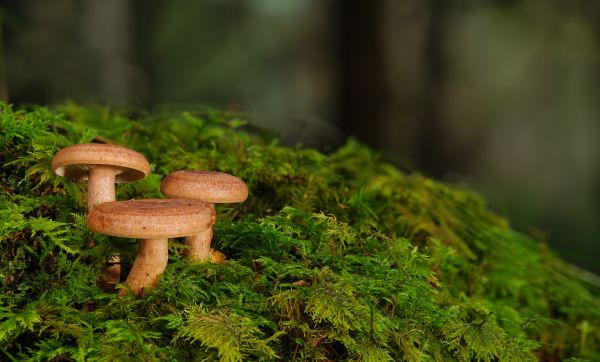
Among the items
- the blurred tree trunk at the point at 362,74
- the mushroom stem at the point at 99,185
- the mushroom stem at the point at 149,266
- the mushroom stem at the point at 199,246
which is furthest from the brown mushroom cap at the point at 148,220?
the blurred tree trunk at the point at 362,74

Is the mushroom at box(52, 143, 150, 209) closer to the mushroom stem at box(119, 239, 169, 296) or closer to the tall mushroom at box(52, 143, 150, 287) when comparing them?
the tall mushroom at box(52, 143, 150, 287)

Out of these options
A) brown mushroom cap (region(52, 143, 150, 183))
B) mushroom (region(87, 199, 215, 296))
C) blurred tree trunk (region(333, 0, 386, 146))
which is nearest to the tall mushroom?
brown mushroom cap (region(52, 143, 150, 183))

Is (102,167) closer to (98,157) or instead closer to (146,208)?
(98,157)

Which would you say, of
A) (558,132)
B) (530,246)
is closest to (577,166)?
(558,132)

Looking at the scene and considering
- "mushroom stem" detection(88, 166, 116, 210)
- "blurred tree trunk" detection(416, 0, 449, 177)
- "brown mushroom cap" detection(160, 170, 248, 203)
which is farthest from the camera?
"blurred tree trunk" detection(416, 0, 449, 177)

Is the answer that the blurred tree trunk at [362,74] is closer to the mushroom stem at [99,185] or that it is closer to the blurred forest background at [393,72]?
the blurred forest background at [393,72]

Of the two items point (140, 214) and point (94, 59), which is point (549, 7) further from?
point (140, 214)

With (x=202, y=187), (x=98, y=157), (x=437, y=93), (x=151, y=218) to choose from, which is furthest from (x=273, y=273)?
(x=437, y=93)
